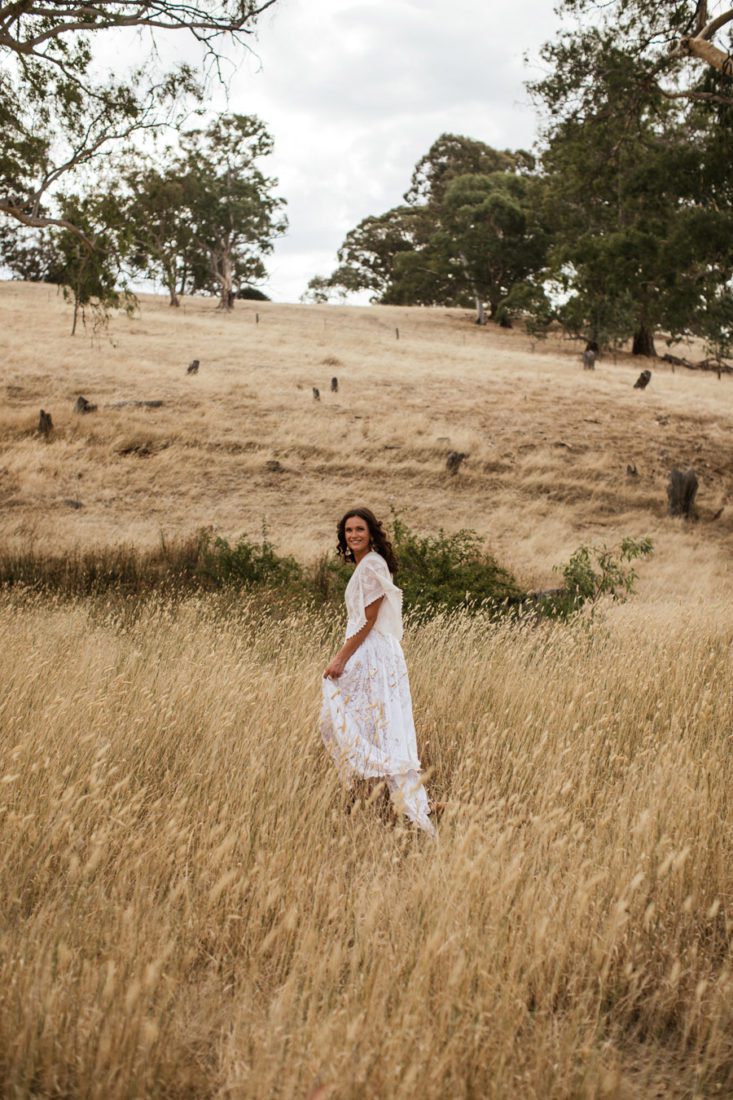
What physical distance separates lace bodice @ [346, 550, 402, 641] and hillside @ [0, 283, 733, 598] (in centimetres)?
770

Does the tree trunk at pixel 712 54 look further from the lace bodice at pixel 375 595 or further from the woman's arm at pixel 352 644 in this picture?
the woman's arm at pixel 352 644

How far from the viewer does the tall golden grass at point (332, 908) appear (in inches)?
92.4

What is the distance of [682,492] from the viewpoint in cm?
1761

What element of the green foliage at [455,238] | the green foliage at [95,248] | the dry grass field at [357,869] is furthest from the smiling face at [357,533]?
the green foliage at [455,238]

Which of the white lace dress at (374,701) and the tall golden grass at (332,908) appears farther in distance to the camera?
the white lace dress at (374,701)

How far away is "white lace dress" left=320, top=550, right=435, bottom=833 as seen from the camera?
450 cm

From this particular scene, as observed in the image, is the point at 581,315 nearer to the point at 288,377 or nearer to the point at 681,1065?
the point at 288,377

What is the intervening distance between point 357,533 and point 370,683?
0.83 m

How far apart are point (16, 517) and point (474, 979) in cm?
1323

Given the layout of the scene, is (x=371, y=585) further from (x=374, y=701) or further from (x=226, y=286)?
(x=226, y=286)

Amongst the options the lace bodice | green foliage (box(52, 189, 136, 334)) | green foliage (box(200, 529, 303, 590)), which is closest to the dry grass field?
the lace bodice

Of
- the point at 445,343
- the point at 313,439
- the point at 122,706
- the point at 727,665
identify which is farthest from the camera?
the point at 445,343

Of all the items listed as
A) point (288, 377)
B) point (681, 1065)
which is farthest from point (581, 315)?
point (681, 1065)

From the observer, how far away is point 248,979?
8.80 feet
